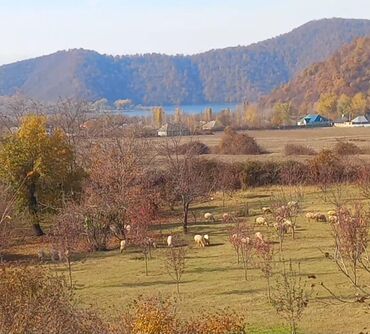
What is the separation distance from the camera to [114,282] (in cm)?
1958

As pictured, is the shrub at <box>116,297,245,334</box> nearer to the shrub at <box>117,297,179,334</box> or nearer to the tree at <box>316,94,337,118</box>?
the shrub at <box>117,297,179,334</box>

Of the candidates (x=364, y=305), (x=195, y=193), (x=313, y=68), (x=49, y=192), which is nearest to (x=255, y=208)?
(x=195, y=193)

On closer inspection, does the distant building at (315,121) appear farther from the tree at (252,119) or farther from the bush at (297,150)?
the bush at (297,150)

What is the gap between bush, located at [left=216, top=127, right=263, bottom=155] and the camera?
58.9 metres

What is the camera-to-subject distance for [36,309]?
9.80m

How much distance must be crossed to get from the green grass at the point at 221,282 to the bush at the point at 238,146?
30.7 metres

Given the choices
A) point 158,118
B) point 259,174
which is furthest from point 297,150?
point 158,118

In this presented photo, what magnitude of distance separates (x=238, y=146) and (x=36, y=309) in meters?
50.3

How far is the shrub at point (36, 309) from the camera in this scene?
9078 mm

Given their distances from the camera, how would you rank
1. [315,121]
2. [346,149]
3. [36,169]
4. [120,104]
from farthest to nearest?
[120,104]
[315,121]
[346,149]
[36,169]

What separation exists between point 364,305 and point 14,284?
7.95m

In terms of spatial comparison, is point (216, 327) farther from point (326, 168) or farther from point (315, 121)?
point (315, 121)

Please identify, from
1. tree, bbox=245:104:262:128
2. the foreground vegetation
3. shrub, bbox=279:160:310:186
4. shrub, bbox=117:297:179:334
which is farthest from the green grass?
tree, bbox=245:104:262:128

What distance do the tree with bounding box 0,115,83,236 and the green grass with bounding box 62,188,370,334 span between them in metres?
6.99
